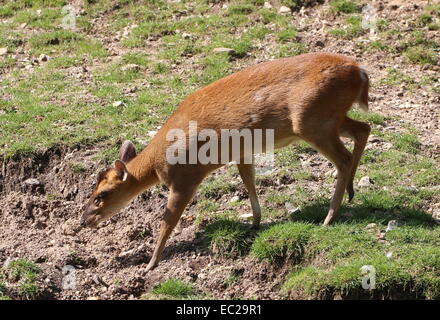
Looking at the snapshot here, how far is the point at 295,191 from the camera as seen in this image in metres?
8.72

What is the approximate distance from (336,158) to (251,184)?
3.14 feet

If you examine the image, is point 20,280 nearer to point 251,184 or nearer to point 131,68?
point 251,184

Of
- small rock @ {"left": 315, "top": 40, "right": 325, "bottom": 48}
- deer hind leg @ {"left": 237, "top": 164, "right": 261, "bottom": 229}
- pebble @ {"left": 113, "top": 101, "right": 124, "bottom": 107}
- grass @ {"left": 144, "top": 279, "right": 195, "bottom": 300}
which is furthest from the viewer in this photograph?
small rock @ {"left": 315, "top": 40, "right": 325, "bottom": 48}

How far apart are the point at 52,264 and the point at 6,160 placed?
217cm

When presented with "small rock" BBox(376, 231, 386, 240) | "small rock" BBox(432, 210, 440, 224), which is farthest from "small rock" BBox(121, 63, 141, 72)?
"small rock" BBox(376, 231, 386, 240)

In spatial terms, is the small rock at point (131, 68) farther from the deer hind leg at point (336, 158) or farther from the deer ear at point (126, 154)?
the deer hind leg at point (336, 158)

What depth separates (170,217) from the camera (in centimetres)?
801

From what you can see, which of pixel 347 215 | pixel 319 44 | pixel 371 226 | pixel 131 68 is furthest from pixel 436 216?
pixel 131 68

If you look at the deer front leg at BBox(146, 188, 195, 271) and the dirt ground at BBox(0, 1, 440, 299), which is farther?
the deer front leg at BBox(146, 188, 195, 271)

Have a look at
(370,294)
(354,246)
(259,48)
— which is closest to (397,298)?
(370,294)

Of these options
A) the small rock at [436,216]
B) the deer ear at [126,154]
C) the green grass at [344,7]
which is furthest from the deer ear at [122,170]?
the green grass at [344,7]

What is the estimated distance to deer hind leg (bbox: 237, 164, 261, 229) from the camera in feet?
27.1

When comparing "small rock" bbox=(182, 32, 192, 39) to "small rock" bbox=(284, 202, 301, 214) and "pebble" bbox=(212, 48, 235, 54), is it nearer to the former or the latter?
"pebble" bbox=(212, 48, 235, 54)

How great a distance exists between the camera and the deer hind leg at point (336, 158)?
25.4ft
